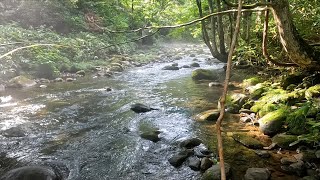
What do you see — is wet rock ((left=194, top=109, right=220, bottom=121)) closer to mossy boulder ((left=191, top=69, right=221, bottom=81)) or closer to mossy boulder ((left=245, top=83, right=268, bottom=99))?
mossy boulder ((left=245, top=83, right=268, bottom=99))

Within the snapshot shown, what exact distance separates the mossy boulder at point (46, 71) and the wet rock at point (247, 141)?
10.3 meters

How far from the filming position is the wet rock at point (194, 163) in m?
4.88

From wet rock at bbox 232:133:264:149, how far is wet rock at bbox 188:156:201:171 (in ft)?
3.69

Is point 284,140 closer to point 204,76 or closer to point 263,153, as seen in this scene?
point 263,153

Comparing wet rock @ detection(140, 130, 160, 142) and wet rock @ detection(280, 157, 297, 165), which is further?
wet rock @ detection(140, 130, 160, 142)

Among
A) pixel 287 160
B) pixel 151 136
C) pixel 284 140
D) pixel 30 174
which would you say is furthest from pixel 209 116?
pixel 30 174

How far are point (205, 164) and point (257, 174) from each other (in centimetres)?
84

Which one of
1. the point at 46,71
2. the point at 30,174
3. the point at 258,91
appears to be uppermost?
the point at 46,71

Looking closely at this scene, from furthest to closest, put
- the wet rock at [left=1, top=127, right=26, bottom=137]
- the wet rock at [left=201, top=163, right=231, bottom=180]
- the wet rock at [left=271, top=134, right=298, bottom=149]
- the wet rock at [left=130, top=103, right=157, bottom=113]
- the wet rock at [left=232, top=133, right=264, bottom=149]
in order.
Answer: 1. the wet rock at [left=130, top=103, right=157, bottom=113]
2. the wet rock at [left=1, top=127, right=26, bottom=137]
3. the wet rock at [left=232, top=133, right=264, bottom=149]
4. the wet rock at [left=271, top=134, right=298, bottom=149]
5. the wet rock at [left=201, top=163, right=231, bottom=180]

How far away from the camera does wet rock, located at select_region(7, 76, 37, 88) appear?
11.9 meters

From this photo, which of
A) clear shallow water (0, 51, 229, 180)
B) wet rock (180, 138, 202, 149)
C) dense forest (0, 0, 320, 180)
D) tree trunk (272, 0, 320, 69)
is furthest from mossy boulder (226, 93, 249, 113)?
tree trunk (272, 0, 320, 69)

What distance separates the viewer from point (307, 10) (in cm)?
662

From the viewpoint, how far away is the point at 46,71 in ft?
45.3

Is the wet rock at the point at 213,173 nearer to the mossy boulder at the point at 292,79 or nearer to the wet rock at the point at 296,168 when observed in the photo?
the wet rock at the point at 296,168
